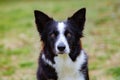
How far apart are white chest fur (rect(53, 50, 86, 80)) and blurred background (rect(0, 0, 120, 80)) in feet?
9.54

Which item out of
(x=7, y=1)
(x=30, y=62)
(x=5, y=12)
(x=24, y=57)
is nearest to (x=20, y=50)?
(x=24, y=57)

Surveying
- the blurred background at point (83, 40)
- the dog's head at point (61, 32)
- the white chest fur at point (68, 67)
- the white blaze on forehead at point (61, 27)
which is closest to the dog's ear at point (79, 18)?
the dog's head at point (61, 32)

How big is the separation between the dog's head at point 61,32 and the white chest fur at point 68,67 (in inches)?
9.1

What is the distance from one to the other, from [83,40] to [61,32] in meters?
8.90

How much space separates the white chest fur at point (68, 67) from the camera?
345 inches

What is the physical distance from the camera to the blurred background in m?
13.4

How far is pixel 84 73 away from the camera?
8.80 m

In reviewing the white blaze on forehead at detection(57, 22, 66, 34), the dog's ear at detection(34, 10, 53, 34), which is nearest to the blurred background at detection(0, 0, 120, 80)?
the dog's ear at detection(34, 10, 53, 34)

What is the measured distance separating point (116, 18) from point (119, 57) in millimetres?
6624

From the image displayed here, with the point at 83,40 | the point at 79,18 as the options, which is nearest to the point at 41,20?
the point at 79,18

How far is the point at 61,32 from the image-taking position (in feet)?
27.8

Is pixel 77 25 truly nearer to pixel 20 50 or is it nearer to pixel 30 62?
pixel 30 62

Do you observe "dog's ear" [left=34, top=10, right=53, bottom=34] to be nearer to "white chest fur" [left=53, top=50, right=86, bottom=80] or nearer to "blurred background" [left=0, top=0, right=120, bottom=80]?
"white chest fur" [left=53, top=50, right=86, bottom=80]

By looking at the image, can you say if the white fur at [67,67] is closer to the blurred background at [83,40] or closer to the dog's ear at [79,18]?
the dog's ear at [79,18]
